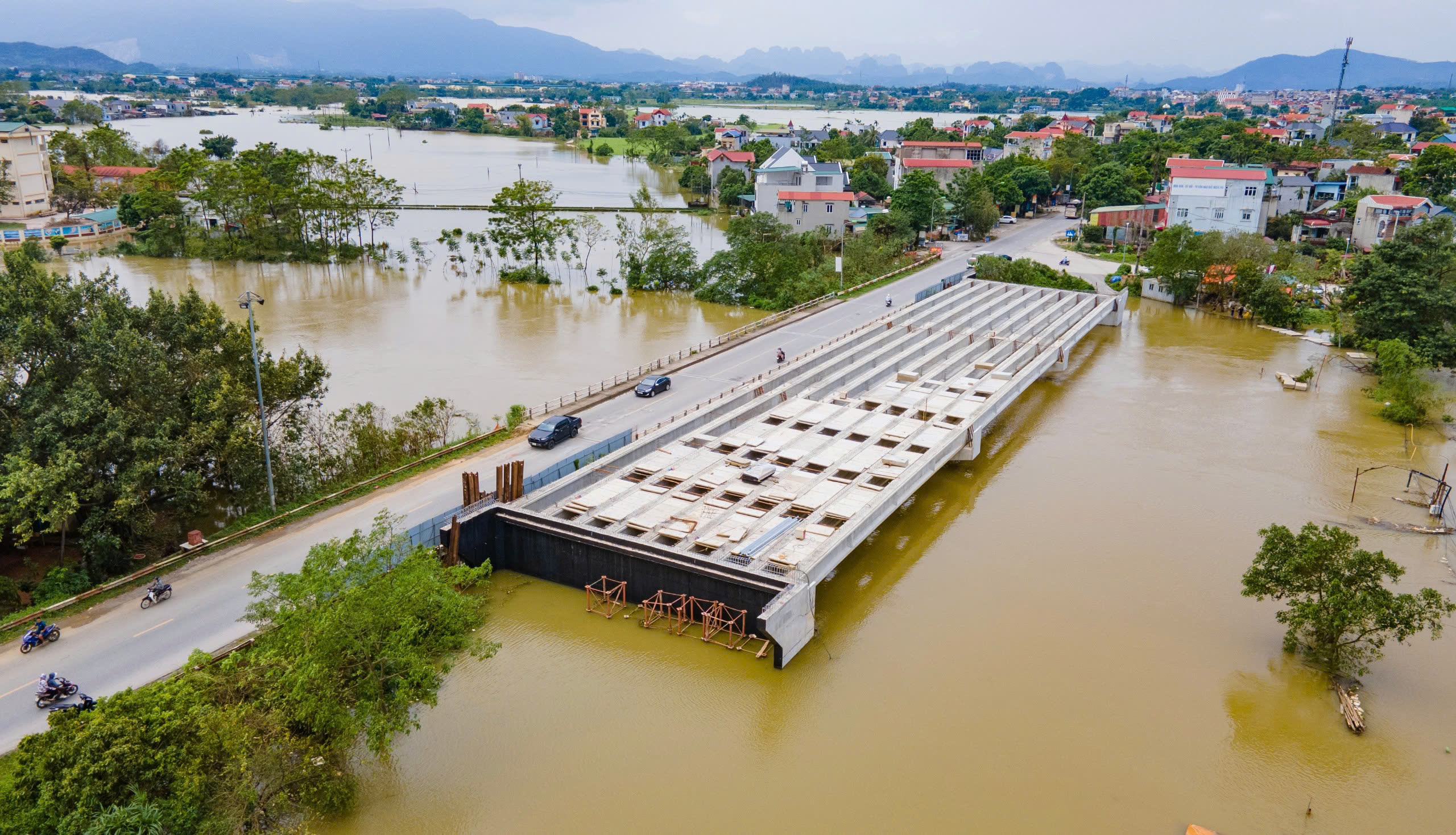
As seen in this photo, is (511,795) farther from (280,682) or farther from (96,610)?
(96,610)

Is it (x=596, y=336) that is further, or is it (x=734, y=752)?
(x=596, y=336)

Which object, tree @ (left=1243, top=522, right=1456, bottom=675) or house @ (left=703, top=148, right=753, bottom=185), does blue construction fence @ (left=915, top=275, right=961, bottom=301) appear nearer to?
tree @ (left=1243, top=522, right=1456, bottom=675)

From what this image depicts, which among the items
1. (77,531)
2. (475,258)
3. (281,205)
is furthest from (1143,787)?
(281,205)

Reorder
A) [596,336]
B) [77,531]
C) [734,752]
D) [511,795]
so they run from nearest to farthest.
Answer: [511,795], [734,752], [77,531], [596,336]

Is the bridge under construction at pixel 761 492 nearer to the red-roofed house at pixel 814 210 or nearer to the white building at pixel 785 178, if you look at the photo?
the red-roofed house at pixel 814 210

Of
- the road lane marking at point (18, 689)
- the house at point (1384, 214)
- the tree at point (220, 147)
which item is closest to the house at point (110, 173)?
the tree at point (220, 147)

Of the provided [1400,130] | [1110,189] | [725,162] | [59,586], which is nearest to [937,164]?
[1110,189]
